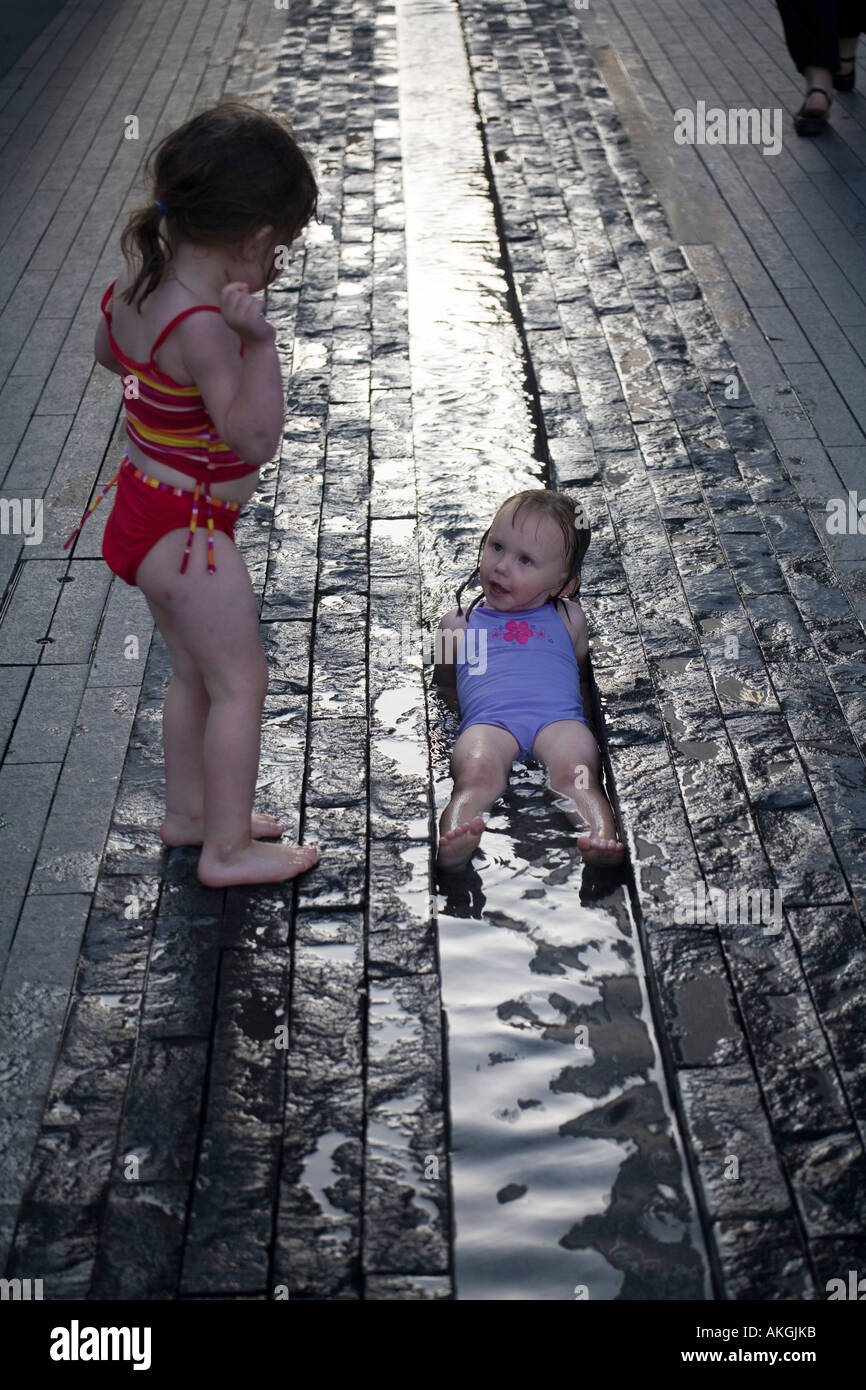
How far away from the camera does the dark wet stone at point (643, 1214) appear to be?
9.06ft

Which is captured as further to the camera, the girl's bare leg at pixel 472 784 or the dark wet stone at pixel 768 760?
the dark wet stone at pixel 768 760

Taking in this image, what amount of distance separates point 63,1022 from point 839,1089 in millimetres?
1708

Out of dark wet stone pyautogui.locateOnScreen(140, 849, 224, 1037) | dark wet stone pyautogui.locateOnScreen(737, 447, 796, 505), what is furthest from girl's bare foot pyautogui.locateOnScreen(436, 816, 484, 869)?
dark wet stone pyautogui.locateOnScreen(737, 447, 796, 505)

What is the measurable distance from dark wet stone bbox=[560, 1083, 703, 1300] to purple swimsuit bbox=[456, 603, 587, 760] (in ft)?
4.13

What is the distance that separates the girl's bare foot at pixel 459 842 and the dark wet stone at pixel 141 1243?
44.3 inches

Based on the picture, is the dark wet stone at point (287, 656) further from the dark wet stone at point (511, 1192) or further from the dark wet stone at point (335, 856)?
the dark wet stone at point (511, 1192)

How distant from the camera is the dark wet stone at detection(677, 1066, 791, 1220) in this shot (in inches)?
112

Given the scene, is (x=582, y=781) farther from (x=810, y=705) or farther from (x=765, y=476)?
(x=765, y=476)

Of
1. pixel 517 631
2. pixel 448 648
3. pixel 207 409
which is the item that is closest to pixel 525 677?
pixel 517 631

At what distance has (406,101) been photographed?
34.2 feet

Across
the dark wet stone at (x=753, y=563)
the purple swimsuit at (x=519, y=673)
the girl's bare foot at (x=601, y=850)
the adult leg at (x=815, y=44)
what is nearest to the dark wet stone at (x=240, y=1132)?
the girl's bare foot at (x=601, y=850)

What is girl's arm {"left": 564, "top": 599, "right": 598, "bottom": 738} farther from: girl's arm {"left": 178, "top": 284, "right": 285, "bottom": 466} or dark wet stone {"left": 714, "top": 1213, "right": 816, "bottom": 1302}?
dark wet stone {"left": 714, "top": 1213, "right": 816, "bottom": 1302}

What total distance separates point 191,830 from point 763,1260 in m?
1.80

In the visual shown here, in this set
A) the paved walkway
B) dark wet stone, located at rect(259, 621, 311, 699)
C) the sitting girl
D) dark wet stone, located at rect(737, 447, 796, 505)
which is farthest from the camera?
dark wet stone, located at rect(737, 447, 796, 505)
